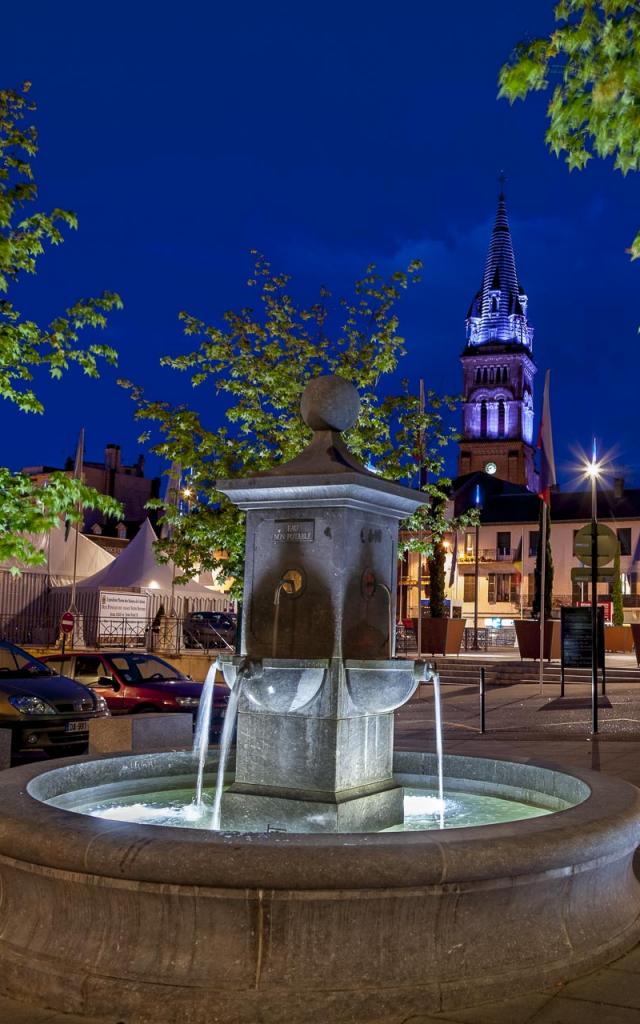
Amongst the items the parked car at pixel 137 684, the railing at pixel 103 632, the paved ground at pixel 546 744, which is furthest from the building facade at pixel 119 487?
the parked car at pixel 137 684

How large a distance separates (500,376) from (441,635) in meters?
87.8

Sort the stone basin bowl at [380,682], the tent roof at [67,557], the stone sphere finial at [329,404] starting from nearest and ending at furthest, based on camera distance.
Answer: the stone basin bowl at [380,682], the stone sphere finial at [329,404], the tent roof at [67,557]

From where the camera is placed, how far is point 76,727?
14055 mm

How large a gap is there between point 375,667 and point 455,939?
2181 mm

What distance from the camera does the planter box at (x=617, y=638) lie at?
3797 centimetres

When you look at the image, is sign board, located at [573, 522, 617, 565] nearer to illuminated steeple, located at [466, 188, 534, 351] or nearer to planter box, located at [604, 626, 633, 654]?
planter box, located at [604, 626, 633, 654]

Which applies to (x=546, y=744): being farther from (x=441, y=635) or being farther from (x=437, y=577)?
(x=437, y=577)

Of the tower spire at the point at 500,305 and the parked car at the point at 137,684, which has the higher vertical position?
the tower spire at the point at 500,305

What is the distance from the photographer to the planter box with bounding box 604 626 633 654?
125 ft

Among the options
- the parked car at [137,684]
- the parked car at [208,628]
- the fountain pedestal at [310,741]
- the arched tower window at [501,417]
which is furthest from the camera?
the arched tower window at [501,417]

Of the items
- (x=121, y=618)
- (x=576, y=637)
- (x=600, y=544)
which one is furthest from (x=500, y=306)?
(x=600, y=544)

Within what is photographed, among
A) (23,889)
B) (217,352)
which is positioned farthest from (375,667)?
(217,352)

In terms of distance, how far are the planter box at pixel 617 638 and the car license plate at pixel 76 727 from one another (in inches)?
1091

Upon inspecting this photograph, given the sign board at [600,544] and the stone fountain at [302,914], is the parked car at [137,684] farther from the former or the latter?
the stone fountain at [302,914]
